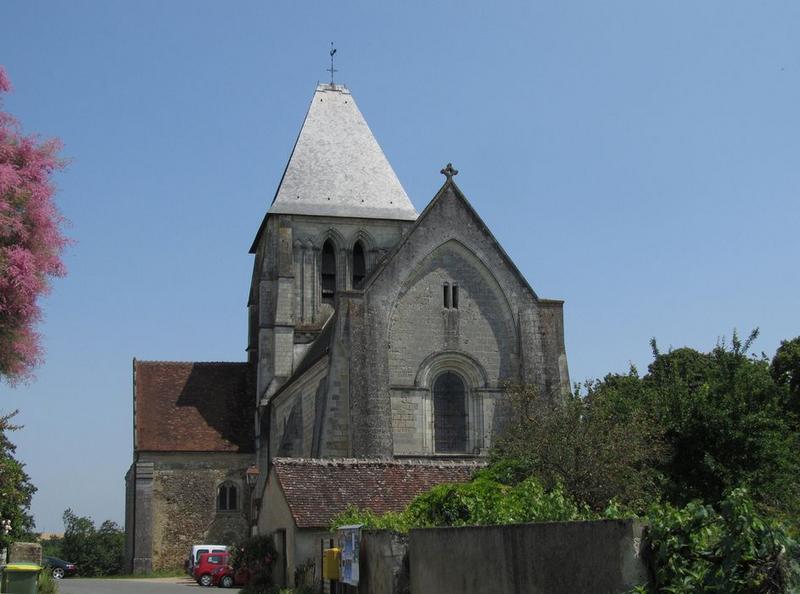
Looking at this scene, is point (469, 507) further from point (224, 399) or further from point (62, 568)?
point (62, 568)

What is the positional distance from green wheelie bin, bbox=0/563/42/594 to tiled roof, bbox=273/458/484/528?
4882mm

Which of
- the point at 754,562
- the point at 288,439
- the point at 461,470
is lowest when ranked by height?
the point at 754,562

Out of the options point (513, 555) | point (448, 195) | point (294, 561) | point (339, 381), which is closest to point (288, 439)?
point (339, 381)

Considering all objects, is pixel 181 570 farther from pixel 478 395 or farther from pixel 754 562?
pixel 754 562

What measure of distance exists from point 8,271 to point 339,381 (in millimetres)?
18057

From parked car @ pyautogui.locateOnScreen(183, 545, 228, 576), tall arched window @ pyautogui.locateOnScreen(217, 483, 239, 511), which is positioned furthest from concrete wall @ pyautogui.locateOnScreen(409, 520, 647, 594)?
tall arched window @ pyautogui.locateOnScreen(217, 483, 239, 511)

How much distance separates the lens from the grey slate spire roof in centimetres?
3822

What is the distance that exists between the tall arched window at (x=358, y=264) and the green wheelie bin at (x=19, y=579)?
23.1 meters

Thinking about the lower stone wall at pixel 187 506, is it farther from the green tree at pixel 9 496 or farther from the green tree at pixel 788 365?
the green tree at pixel 788 365

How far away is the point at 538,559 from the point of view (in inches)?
345

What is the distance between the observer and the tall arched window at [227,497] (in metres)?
37.3

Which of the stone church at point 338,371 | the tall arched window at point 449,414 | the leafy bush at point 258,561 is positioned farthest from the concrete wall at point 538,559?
the tall arched window at point 449,414

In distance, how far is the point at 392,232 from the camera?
38375mm

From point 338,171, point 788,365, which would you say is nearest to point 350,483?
point 338,171
